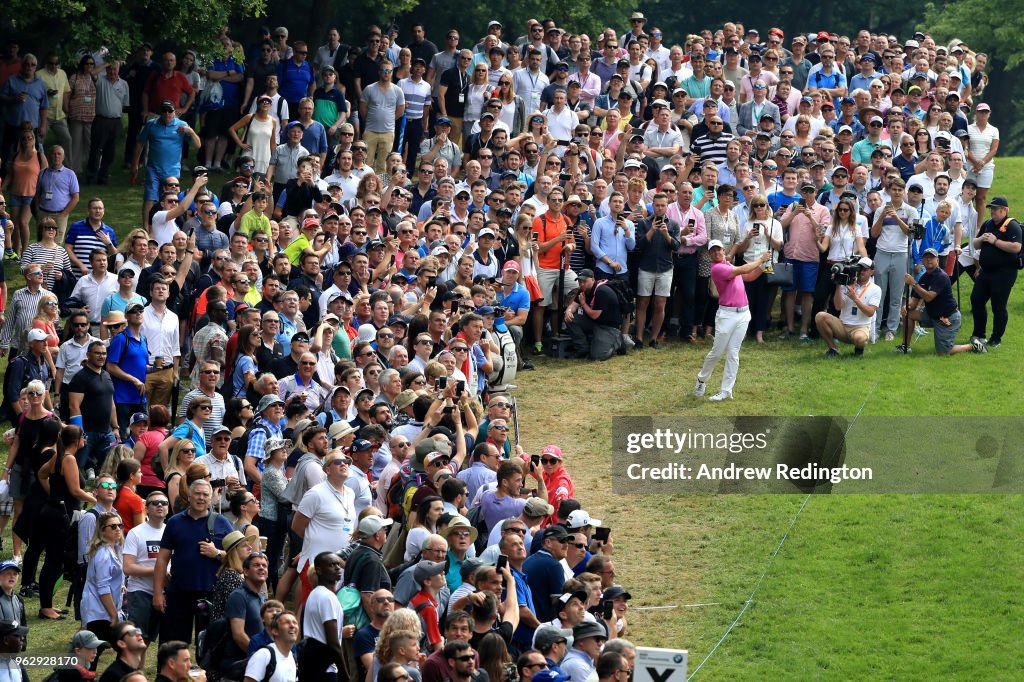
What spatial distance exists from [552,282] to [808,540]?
594 cm

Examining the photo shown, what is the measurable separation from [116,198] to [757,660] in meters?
14.6

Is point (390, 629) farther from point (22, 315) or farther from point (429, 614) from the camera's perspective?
point (22, 315)

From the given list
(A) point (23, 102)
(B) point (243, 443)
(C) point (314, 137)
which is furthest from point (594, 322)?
(A) point (23, 102)

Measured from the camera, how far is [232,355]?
58.3 ft

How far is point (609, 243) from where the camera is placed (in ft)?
75.0

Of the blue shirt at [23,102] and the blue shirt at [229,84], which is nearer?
the blue shirt at [23,102]

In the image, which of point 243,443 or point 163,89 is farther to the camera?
point 163,89

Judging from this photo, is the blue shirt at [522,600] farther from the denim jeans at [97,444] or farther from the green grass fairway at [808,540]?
the denim jeans at [97,444]

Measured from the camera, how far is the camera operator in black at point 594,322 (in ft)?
74.7

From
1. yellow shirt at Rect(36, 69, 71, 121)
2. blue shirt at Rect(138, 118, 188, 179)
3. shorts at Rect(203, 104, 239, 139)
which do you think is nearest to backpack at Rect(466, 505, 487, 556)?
blue shirt at Rect(138, 118, 188, 179)

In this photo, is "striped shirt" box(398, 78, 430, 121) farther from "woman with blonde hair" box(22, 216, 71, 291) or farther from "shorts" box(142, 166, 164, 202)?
"woman with blonde hair" box(22, 216, 71, 291)

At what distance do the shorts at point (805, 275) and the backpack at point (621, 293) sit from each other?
2.29m

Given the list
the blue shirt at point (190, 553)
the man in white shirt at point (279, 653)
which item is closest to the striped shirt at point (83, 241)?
the blue shirt at point (190, 553)

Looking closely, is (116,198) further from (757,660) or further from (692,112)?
(757,660)
